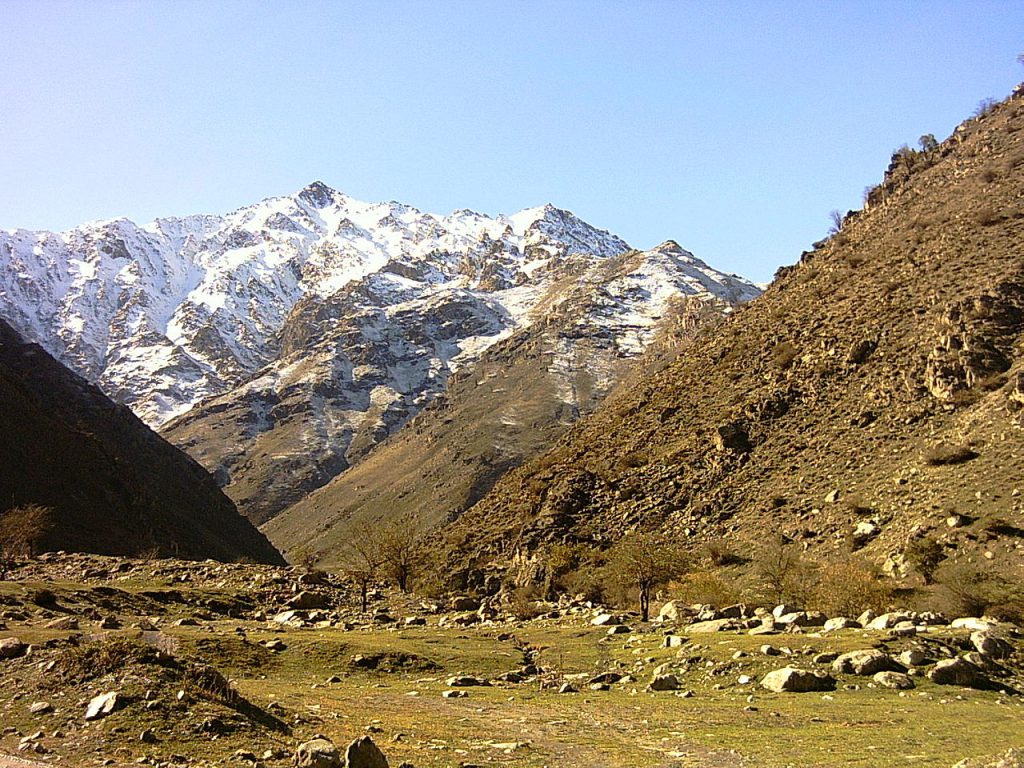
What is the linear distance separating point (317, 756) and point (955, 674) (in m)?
21.0

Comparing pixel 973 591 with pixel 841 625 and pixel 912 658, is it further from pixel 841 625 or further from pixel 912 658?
pixel 912 658

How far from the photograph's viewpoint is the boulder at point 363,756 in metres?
12.1

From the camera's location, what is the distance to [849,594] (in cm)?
4356

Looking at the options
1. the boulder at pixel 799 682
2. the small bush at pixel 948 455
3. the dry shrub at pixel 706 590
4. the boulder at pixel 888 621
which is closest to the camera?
the boulder at pixel 799 682

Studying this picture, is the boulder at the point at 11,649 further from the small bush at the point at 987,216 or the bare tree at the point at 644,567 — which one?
the small bush at the point at 987,216

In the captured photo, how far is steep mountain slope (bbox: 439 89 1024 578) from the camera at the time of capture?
57.2m

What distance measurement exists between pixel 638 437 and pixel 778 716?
234ft

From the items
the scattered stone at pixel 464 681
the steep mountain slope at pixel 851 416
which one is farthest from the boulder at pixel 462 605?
the scattered stone at pixel 464 681

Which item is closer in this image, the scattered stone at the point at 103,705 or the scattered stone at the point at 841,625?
the scattered stone at the point at 103,705

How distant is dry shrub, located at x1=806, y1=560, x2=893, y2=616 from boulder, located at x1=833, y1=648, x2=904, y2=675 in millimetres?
19256

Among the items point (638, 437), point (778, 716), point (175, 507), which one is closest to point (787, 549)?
point (638, 437)

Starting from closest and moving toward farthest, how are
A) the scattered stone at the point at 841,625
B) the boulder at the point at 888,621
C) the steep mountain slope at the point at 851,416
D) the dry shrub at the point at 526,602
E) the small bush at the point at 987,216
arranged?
the boulder at the point at 888,621, the scattered stone at the point at 841,625, the dry shrub at the point at 526,602, the steep mountain slope at the point at 851,416, the small bush at the point at 987,216

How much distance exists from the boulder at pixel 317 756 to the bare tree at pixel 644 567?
35.4 m

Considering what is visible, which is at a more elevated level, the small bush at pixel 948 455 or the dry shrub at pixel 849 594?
the small bush at pixel 948 455
